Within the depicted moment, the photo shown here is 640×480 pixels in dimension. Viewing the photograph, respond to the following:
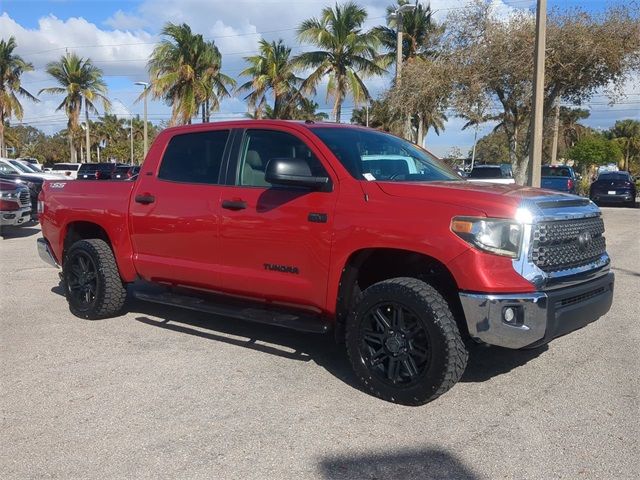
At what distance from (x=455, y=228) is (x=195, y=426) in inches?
81.3

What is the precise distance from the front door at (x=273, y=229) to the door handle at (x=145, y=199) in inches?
35.2

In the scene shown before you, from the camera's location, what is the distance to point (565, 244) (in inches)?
168

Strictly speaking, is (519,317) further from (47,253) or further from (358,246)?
(47,253)

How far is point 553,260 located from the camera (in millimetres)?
4160

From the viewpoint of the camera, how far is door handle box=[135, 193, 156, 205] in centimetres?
576

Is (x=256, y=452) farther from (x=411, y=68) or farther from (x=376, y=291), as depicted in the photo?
(x=411, y=68)

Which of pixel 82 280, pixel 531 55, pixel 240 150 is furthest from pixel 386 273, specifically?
pixel 531 55

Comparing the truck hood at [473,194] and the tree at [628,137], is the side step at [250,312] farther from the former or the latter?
the tree at [628,137]

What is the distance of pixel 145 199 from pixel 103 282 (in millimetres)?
1019

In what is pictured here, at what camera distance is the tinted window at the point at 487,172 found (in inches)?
866

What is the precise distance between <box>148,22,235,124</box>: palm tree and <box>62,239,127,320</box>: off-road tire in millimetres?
27127

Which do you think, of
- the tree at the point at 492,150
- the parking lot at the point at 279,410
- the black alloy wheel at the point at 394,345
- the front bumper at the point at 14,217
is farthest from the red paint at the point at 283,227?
the tree at the point at 492,150

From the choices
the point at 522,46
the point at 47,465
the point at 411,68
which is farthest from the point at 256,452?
the point at 411,68

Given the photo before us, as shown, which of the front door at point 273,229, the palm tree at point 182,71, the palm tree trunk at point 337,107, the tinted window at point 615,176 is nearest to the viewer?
the front door at point 273,229
